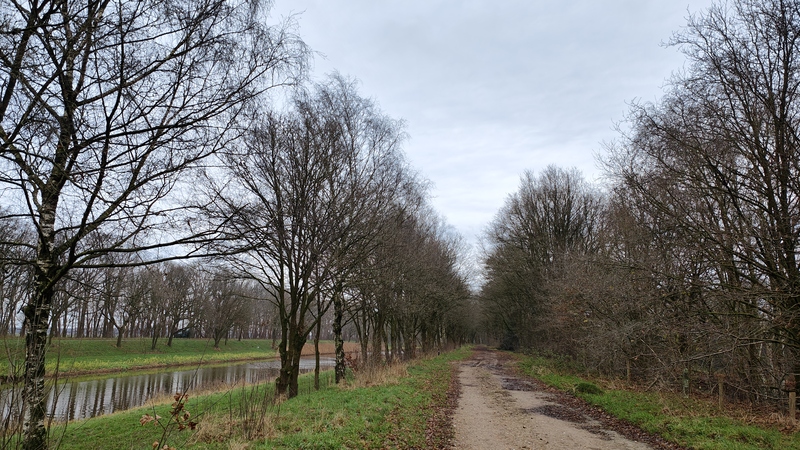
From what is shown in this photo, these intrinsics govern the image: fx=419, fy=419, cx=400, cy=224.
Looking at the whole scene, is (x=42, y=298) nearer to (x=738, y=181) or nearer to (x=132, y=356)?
(x=738, y=181)

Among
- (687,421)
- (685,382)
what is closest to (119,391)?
(687,421)

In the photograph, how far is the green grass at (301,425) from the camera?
6554 millimetres

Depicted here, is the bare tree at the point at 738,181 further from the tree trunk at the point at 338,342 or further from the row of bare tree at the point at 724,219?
the tree trunk at the point at 338,342

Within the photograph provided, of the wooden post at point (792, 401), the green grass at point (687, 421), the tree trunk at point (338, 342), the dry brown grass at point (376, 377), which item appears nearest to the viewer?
the green grass at point (687, 421)

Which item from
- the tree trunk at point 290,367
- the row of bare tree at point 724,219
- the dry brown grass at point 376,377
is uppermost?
the row of bare tree at point 724,219

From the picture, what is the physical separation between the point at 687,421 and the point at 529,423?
323cm

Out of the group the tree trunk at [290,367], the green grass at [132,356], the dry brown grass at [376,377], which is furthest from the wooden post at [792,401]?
the green grass at [132,356]

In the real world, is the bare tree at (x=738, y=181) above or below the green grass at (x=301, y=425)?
above

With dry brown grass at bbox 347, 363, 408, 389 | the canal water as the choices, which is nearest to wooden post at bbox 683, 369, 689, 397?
dry brown grass at bbox 347, 363, 408, 389

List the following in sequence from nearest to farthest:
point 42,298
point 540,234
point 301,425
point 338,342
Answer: point 42,298 → point 301,425 → point 338,342 → point 540,234

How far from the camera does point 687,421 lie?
8.84 m

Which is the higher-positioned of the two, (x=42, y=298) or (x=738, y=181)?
(x=738, y=181)

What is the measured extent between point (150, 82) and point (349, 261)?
7.85 metres

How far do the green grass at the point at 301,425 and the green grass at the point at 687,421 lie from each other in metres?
4.78
